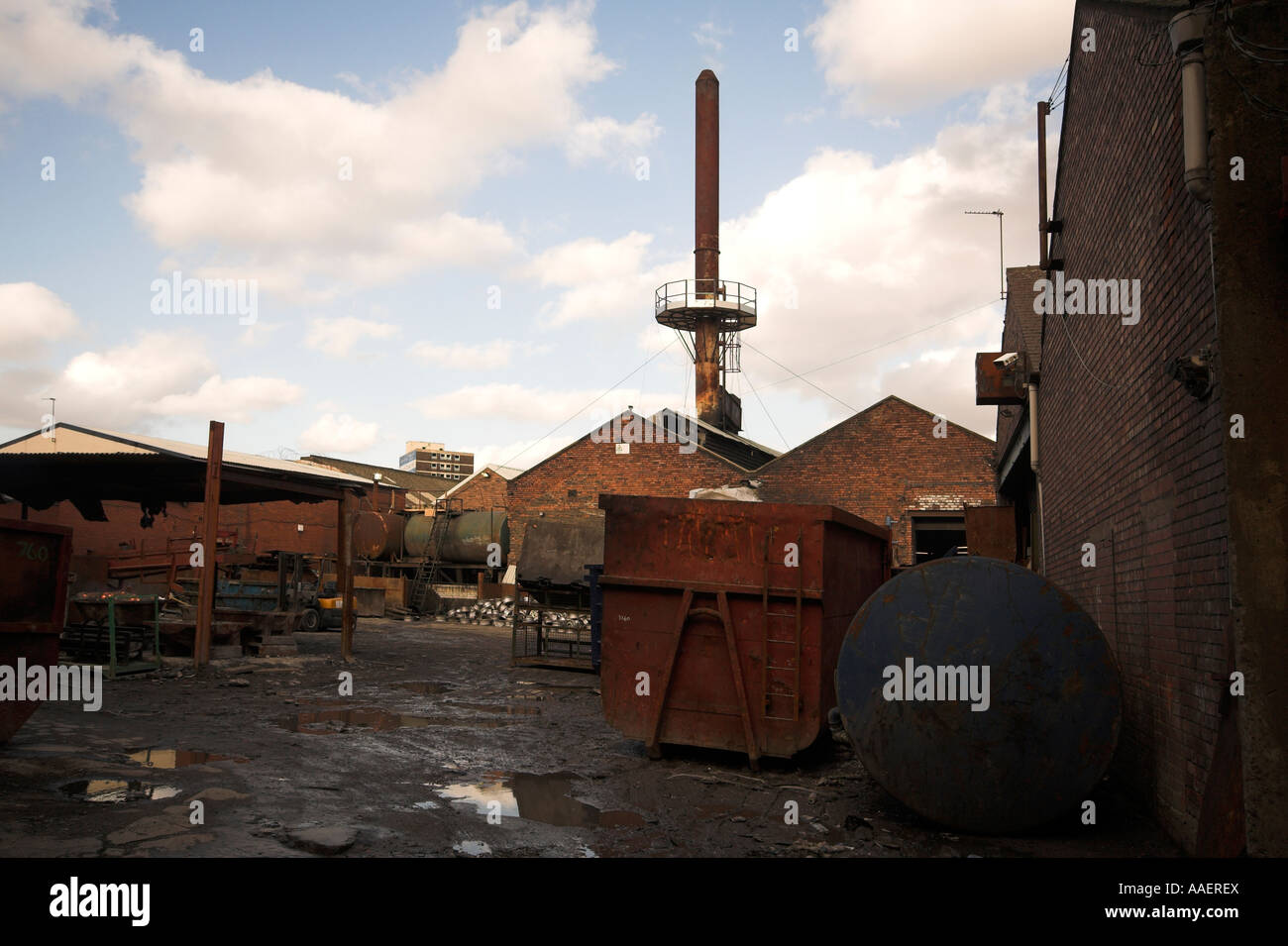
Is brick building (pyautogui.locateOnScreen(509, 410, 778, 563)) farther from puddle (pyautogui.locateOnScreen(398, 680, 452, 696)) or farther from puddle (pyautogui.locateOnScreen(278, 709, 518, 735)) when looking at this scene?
puddle (pyautogui.locateOnScreen(278, 709, 518, 735))

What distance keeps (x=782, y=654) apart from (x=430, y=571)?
23.7 metres

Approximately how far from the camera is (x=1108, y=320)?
6.91 m

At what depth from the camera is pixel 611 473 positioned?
31281 millimetres

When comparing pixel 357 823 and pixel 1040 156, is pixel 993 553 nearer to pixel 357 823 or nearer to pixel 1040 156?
pixel 1040 156

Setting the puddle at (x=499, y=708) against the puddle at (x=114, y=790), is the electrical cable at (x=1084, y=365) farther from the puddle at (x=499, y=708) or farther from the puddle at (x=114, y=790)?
the puddle at (x=114, y=790)

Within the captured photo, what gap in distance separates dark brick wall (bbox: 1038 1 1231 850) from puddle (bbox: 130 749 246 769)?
260 inches

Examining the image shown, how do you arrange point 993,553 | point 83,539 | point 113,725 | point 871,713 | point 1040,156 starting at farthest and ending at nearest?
point 83,539 → point 993,553 → point 1040,156 → point 113,725 → point 871,713

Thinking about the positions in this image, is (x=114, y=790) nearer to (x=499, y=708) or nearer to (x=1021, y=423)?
(x=499, y=708)

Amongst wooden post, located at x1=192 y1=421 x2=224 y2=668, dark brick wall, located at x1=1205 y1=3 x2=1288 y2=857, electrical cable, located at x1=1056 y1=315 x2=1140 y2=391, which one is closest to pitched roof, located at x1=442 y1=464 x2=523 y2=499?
→ wooden post, located at x1=192 y1=421 x2=224 y2=668

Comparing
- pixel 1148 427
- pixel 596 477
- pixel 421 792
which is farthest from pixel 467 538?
pixel 1148 427

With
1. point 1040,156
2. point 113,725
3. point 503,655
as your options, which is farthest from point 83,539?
point 1040,156

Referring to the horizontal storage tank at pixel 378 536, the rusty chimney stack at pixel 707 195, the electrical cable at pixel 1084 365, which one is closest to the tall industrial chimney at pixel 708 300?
the rusty chimney stack at pixel 707 195

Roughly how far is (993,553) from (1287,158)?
1254cm

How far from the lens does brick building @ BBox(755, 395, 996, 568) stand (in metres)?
26.1
